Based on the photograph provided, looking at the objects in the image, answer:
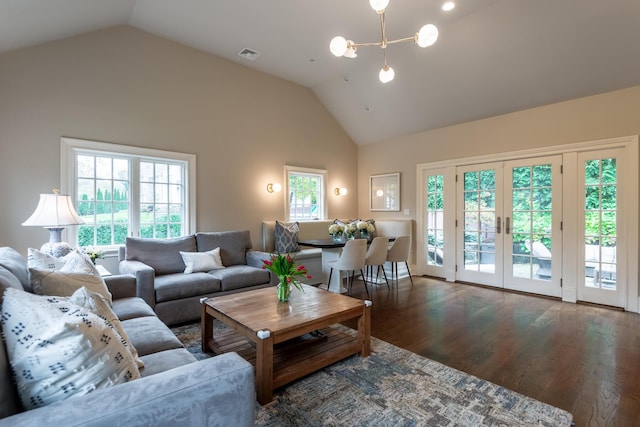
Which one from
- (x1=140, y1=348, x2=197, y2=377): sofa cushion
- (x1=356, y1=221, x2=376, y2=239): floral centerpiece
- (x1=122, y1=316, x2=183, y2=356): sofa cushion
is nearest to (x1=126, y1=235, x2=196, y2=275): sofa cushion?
(x1=122, y1=316, x2=183, y2=356): sofa cushion

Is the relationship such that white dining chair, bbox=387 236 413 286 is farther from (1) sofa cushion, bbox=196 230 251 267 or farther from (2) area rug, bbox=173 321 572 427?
(2) area rug, bbox=173 321 572 427

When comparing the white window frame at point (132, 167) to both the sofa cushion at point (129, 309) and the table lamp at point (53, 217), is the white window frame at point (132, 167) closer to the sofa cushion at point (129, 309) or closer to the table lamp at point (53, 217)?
the table lamp at point (53, 217)

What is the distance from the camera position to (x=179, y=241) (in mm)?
4043

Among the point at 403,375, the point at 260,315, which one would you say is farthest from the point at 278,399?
the point at 403,375

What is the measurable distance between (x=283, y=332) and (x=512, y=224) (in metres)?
4.13

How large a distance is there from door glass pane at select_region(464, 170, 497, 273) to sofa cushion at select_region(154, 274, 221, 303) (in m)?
3.99

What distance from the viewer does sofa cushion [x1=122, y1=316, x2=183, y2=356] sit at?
1.78 m

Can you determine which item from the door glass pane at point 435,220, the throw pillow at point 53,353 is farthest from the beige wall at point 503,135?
the throw pillow at point 53,353

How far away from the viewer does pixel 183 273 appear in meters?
3.81

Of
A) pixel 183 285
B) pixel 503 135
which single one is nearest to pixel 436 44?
pixel 503 135

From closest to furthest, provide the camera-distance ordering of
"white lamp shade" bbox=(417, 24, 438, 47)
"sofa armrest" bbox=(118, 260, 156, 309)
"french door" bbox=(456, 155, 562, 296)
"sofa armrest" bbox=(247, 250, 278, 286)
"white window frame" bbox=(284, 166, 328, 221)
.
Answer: "white lamp shade" bbox=(417, 24, 438, 47) → "sofa armrest" bbox=(118, 260, 156, 309) → "sofa armrest" bbox=(247, 250, 278, 286) → "french door" bbox=(456, 155, 562, 296) → "white window frame" bbox=(284, 166, 328, 221)

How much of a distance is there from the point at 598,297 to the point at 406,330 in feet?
9.26

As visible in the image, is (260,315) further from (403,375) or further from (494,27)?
(494,27)

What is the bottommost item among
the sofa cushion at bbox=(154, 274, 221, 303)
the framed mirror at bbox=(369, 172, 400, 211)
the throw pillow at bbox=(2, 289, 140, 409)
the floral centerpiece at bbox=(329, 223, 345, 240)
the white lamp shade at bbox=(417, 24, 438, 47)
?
the sofa cushion at bbox=(154, 274, 221, 303)
